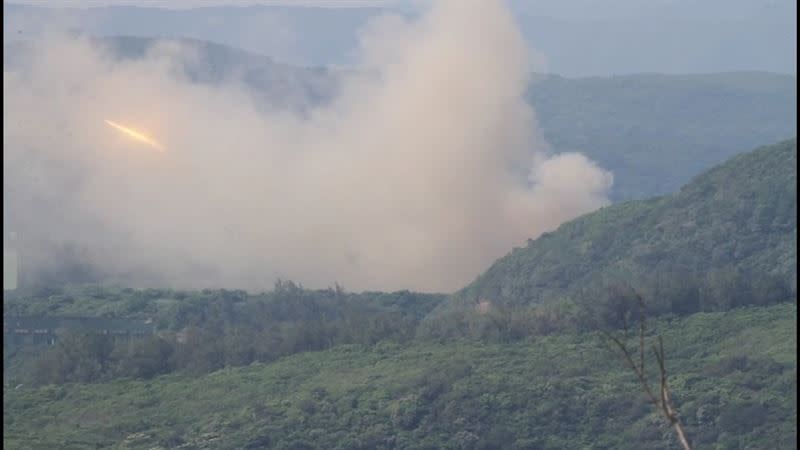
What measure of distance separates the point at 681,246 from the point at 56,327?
22727mm

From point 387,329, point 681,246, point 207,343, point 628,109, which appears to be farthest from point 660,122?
point 207,343

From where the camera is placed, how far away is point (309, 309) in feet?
288

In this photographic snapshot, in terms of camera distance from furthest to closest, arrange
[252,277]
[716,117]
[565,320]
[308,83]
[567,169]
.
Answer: [716,117], [308,83], [567,169], [252,277], [565,320]

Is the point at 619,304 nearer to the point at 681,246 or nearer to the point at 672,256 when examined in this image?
the point at 672,256

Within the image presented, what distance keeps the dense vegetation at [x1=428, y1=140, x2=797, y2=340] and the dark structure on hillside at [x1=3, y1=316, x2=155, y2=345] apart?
11.3 meters

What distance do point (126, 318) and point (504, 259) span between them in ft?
46.6

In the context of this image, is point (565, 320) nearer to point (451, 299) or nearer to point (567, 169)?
point (451, 299)

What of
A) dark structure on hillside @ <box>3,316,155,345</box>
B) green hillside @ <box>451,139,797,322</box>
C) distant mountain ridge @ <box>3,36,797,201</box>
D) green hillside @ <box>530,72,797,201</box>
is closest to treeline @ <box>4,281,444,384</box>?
dark structure on hillside @ <box>3,316,155,345</box>

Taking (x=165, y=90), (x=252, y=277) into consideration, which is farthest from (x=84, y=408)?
(x=165, y=90)

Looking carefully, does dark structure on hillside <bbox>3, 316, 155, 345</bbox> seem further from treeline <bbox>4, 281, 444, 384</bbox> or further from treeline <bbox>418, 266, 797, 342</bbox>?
treeline <bbox>418, 266, 797, 342</bbox>

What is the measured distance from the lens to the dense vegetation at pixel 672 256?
7312cm

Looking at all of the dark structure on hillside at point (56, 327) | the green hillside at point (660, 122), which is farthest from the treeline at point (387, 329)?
the green hillside at point (660, 122)

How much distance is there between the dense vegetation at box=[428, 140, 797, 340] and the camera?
73125mm

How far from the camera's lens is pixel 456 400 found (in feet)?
209
